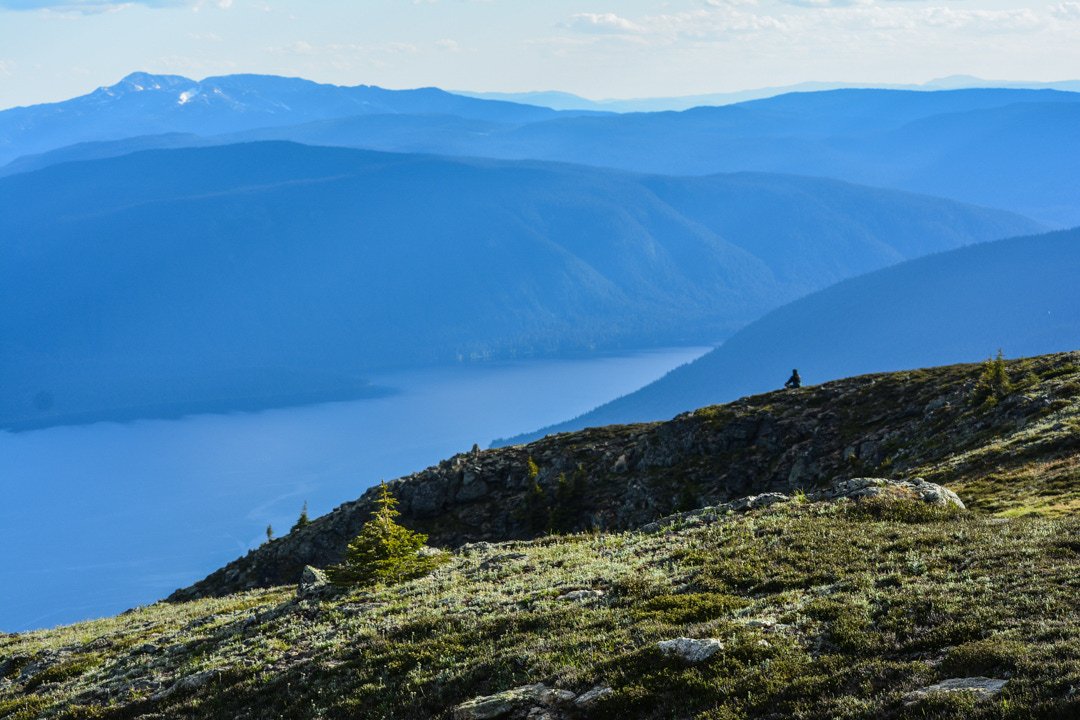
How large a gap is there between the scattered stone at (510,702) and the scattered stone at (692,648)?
2026 millimetres

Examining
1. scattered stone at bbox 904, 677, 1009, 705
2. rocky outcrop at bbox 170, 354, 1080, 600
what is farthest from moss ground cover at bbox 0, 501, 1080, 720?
rocky outcrop at bbox 170, 354, 1080, 600

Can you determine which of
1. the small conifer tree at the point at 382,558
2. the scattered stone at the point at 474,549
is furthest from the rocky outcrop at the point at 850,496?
the small conifer tree at the point at 382,558

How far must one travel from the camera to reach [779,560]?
79.4 ft

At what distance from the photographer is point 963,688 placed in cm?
1456

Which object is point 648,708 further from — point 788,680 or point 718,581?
point 718,581

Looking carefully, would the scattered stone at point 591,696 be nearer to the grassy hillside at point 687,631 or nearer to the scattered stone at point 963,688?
the grassy hillside at point 687,631

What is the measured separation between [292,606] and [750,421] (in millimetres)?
38466

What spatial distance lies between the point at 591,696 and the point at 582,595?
6.96m

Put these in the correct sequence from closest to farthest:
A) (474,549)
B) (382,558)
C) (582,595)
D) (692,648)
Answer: (692,648) < (582,595) < (382,558) < (474,549)

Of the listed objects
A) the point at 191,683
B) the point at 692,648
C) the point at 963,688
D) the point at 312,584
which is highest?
the point at 312,584

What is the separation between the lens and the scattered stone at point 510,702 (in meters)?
17.5

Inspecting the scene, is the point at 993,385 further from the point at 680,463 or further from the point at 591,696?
the point at 591,696

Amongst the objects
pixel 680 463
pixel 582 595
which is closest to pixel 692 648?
pixel 582 595

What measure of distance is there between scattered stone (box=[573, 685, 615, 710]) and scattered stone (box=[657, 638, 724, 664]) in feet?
4.94
